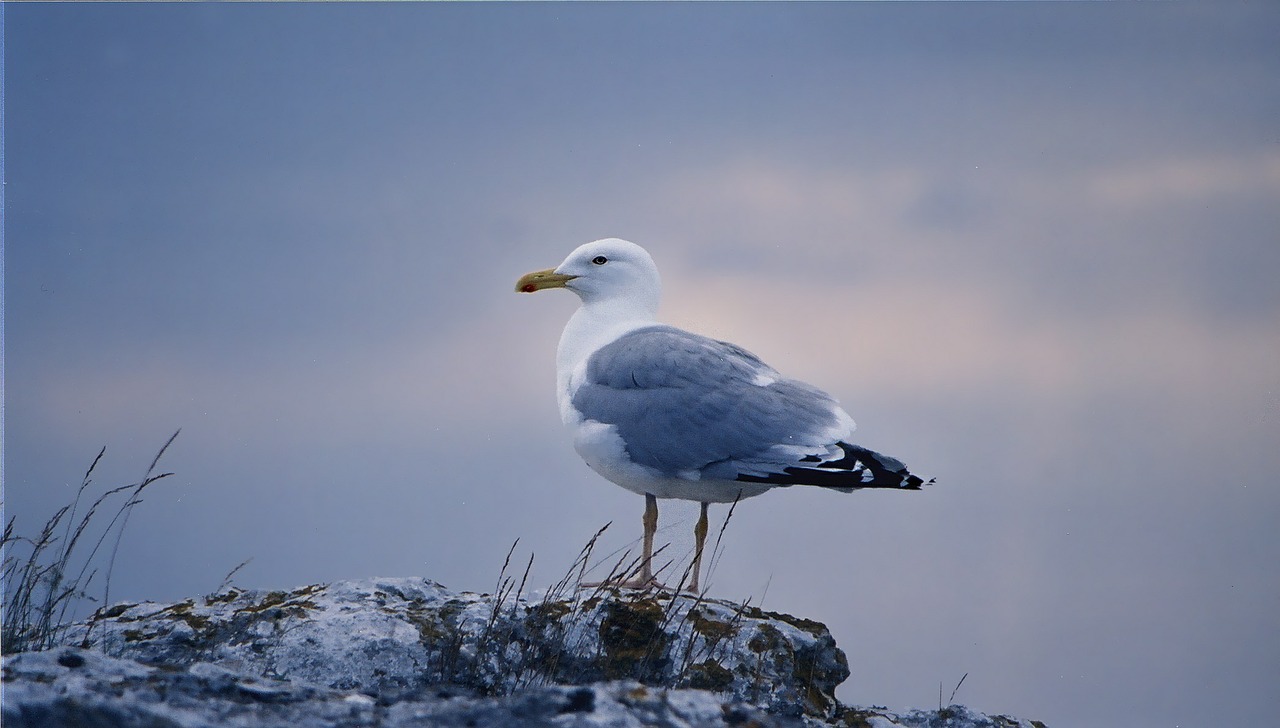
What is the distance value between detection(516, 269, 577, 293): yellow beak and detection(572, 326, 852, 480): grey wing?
1274 millimetres

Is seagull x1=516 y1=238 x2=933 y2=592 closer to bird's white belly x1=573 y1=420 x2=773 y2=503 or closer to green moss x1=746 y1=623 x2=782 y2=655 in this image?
bird's white belly x1=573 y1=420 x2=773 y2=503

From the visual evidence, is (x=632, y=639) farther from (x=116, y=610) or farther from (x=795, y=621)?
(x=116, y=610)

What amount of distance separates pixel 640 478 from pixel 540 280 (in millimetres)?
2244

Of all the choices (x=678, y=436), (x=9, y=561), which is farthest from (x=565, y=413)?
(x=9, y=561)

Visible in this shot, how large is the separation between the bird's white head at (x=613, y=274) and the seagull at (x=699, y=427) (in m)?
0.54

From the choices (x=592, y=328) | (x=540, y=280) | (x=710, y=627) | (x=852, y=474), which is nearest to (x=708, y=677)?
(x=710, y=627)

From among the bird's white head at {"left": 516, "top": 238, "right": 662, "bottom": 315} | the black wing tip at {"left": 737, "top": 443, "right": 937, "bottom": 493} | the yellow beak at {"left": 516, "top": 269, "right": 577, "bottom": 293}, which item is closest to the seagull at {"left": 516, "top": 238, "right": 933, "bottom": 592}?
the black wing tip at {"left": 737, "top": 443, "right": 937, "bottom": 493}

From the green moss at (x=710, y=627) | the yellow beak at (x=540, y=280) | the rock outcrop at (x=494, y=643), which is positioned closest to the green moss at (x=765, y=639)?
the rock outcrop at (x=494, y=643)

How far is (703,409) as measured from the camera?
24.5 feet

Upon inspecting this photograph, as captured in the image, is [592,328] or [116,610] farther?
[592,328]

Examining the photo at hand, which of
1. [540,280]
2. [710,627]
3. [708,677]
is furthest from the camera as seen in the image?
[540,280]

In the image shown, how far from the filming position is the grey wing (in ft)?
24.0

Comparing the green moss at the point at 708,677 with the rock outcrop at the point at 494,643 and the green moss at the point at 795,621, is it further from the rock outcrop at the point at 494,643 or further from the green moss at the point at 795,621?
the green moss at the point at 795,621

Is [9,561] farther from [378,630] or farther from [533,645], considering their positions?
[533,645]
